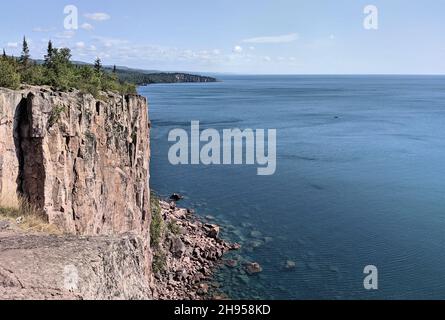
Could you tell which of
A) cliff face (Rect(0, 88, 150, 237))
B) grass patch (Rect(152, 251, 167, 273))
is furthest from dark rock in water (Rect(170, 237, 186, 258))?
cliff face (Rect(0, 88, 150, 237))

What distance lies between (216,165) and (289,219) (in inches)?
928

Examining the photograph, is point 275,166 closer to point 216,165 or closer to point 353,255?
point 216,165

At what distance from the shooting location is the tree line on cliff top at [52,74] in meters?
19.0

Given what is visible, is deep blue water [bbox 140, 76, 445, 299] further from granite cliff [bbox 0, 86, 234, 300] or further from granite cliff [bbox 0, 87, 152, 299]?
granite cliff [bbox 0, 87, 152, 299]

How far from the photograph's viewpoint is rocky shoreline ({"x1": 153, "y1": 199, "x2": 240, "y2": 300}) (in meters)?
35.6

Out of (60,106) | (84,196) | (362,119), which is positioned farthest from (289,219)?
(362,119)

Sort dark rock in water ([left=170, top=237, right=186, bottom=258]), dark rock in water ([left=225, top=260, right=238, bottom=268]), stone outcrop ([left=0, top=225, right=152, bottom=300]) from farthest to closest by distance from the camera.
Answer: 1. dark rock in water ([left=170, top=237, right=186, bottom=258])
2. dark rock in water ([left=225, top=260, right=238, bottom=268])
3. stone outcrop ([left=0, top=225, right=152, bottom=300])

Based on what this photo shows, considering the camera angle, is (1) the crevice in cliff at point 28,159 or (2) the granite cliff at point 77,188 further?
(1) the crevice in cliff at point 28,159

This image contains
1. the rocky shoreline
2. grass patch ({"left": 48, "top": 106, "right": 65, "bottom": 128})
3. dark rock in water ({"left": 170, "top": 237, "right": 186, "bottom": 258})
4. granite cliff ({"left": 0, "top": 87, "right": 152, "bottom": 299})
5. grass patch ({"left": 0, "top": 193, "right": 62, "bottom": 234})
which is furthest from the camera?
dark rock in water ({"left": 170, "top": 237, "right": 186, "bottom": 258})

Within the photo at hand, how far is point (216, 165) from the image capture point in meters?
69.8

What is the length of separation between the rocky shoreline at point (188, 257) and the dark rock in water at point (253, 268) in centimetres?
287

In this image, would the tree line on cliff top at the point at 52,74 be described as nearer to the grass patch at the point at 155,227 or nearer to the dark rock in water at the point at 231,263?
the grass patch at the point at 155,227

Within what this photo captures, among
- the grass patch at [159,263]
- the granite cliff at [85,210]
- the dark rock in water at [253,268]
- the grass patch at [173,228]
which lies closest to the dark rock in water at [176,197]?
the granite cliff at [85,210]

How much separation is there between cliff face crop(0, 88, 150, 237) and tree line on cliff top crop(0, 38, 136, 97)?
0.83 metres
